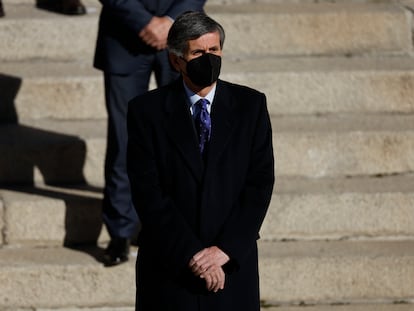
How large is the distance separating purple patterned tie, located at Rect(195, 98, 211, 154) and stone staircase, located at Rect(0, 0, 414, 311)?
1914mm

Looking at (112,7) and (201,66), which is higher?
(201,66)

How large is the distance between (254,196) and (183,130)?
33cm

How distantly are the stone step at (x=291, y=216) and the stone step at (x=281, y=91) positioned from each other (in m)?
0.70

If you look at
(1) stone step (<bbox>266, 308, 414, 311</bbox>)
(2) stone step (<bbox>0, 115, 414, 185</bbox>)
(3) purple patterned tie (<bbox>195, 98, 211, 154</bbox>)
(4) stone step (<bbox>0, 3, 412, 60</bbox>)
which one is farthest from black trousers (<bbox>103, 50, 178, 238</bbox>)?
(3) purple patterned tie (<bbox>195, 98, 211, 154</bbox>)

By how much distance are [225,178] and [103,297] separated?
199cm

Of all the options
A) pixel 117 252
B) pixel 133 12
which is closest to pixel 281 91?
pixel 133 12

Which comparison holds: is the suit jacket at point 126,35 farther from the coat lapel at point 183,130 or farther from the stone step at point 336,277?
the coat lapel at point 183,130

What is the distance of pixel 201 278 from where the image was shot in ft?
14.7

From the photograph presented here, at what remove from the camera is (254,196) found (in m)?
4.51

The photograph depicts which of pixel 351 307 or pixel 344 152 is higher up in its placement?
pixel 344 152

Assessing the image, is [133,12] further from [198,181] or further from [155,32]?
[198,181]

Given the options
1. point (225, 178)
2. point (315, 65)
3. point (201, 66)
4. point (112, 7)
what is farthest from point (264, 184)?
point (315, 65)

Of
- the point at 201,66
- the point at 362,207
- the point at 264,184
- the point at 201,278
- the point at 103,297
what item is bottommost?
the point at 103,297

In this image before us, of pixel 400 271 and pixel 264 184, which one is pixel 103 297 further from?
pixel 264 184
